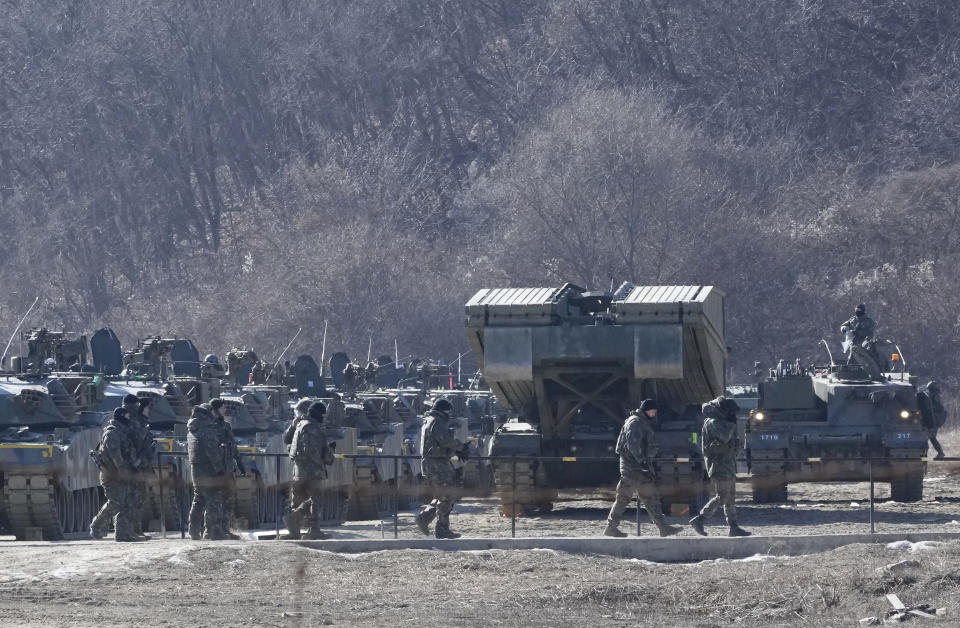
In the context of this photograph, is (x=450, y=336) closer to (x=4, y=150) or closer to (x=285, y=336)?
(x=285, y=336)

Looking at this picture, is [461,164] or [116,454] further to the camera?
[461,164]

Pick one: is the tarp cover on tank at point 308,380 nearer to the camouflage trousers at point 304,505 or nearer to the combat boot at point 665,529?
the camouflage trousers at point 304,505

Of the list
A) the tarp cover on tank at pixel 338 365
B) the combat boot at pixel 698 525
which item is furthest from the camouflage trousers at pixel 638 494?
the tarp cover on tank at pixel 338 365

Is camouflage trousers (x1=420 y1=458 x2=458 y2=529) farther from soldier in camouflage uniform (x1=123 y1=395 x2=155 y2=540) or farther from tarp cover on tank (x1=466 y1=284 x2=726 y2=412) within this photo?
tarp cover on tank (x1=466 y1=284 x2=726 y2=412)

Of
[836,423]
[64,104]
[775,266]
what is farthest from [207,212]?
[836,423]

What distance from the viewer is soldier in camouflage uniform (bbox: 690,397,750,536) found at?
19484 millimetres

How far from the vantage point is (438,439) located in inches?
766

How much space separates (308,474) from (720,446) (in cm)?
425

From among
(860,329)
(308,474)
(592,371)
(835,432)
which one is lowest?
(308,474)

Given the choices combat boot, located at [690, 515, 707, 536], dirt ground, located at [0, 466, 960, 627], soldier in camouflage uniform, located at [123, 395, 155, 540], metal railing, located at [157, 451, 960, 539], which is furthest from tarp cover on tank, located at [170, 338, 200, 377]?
combat boot, located at [690, 515, 707, 536]

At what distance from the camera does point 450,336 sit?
60.4 meters

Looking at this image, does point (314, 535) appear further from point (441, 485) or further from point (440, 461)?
point (440, 461)

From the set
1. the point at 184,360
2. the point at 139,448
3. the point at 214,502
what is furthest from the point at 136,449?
the point at 184,360

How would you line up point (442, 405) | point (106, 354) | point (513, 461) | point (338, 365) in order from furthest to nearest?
point (338, 365), point (106, 354), point (513, 461), point (442, 405)
